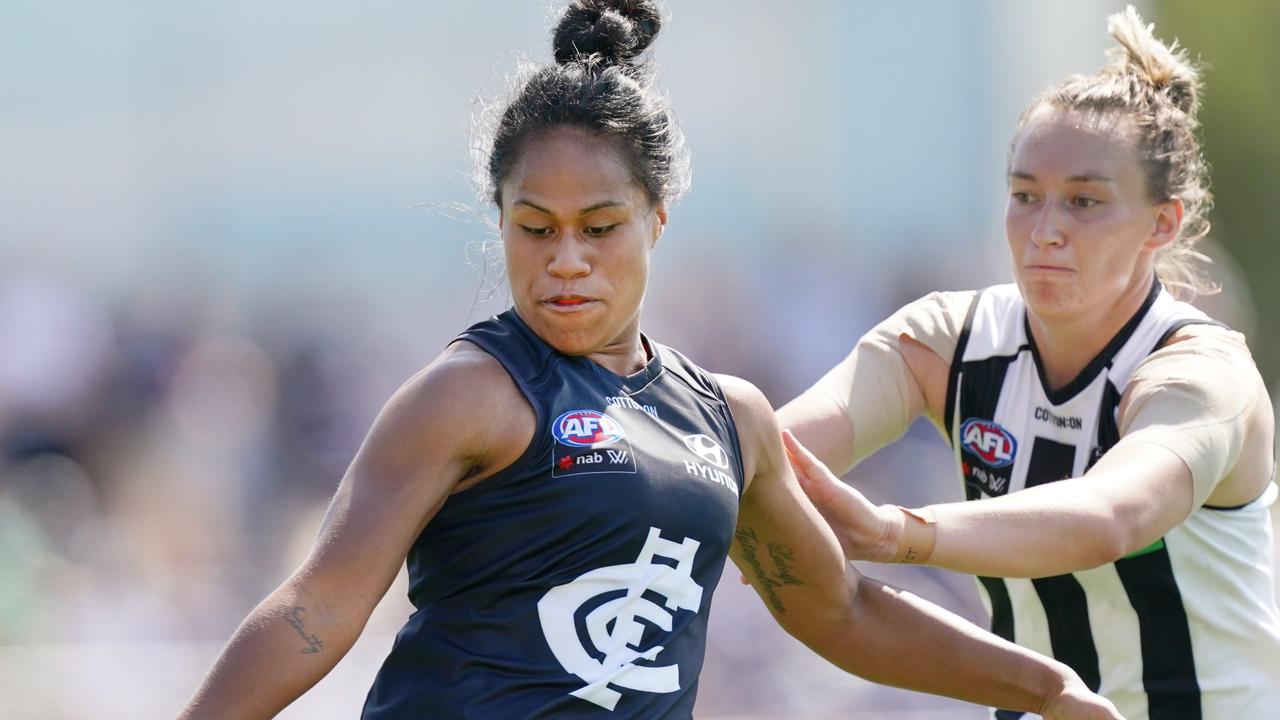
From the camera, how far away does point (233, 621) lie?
624cm

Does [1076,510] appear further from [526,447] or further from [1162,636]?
[526,447]

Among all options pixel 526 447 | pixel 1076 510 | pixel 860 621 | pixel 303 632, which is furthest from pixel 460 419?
pixel 1076 510

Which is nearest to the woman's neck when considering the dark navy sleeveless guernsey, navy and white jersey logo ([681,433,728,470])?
navy and white jersey logo ([681,433,728,470])

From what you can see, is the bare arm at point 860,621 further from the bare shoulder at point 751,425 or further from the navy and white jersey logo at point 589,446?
the navy and white jersey logo at point 589,446

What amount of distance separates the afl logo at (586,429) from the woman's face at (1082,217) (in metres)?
1.35

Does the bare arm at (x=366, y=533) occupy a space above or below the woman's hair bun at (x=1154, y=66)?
below

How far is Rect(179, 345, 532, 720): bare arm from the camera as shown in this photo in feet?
6.44

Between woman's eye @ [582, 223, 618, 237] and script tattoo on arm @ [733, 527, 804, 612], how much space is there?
689 mm

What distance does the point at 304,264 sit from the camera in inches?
291

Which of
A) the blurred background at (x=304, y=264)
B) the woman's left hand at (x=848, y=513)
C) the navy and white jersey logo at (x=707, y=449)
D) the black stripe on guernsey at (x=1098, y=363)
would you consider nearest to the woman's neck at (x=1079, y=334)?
the black stripe on guernsey at (x=1098, y=363)

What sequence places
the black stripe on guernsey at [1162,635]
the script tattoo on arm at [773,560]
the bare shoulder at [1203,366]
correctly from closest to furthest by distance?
the script tattoo on arm at [773,560], the bare shoulder at [1203,366], the black stripe on guernsey at [1162,635]

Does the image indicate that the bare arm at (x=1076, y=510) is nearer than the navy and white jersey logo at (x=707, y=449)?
No

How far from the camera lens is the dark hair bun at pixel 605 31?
8.57ft

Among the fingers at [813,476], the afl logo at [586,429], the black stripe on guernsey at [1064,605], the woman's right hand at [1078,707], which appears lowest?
the woman's right hand at [1078,707]
